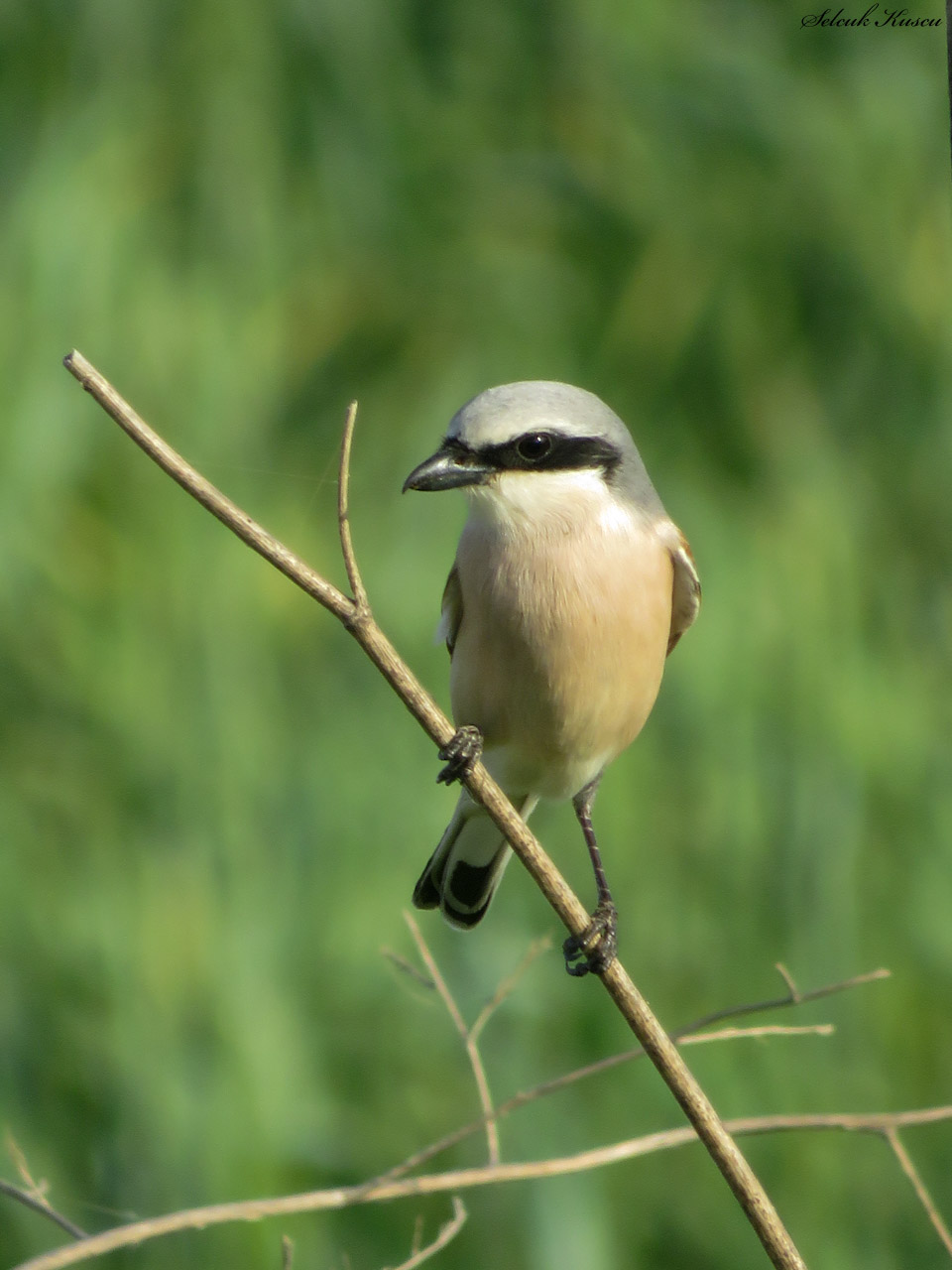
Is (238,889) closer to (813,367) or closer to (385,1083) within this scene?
(385,1083)

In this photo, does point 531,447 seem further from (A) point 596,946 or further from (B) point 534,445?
(A) point 596,946

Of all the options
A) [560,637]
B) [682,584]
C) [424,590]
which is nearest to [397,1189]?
[560,637]

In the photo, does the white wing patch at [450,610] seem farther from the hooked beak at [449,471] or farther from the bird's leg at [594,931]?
the bird's leg at [594,931]

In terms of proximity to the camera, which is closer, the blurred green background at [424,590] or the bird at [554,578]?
the bird at [554,578]

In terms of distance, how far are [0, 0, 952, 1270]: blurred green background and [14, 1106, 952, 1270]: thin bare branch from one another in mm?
1967

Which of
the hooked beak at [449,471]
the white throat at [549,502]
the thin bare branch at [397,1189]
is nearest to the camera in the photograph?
the thin bare branch at [397,1189]

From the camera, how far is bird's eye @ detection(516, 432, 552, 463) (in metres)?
2.00

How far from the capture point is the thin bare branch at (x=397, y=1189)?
4.30 feet

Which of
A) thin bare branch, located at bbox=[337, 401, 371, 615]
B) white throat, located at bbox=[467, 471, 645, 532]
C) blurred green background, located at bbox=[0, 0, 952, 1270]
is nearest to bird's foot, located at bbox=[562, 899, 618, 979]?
white throat, located at bbox=[467, 471, 645, 532]

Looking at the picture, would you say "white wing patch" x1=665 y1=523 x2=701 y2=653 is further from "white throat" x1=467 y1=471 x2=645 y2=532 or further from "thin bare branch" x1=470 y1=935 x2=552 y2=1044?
"thin bare branch" x1=470 y1=935 x2=552 y2=1044

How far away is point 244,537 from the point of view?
126cm

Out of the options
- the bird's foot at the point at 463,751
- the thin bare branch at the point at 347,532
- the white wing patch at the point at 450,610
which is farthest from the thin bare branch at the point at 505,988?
the thin bare branch at the point at 347,532

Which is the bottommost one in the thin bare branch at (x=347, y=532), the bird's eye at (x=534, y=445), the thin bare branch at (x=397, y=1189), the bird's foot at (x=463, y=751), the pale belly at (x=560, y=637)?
the thin bare branch at (x=397, y=1189)

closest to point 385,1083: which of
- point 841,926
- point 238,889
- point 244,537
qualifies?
point 238,889
